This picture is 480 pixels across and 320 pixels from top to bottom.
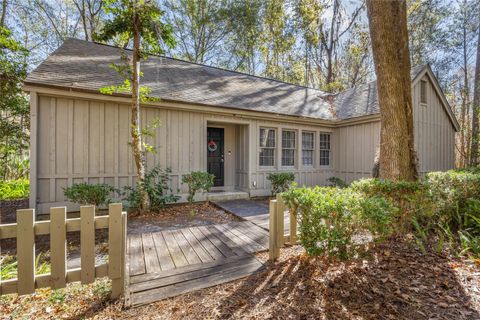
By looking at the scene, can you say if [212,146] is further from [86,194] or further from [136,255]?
[136,255]

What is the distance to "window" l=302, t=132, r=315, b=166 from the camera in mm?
9602

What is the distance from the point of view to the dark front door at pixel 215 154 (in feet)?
28.1

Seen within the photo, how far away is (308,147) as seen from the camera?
9.70 m

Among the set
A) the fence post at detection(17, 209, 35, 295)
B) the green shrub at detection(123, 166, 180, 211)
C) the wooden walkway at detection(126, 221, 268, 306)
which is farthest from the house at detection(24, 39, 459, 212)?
the fence post at detection(17, 209, 35, 295)

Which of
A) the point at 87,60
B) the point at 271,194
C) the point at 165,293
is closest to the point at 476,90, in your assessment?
the point at 271,194

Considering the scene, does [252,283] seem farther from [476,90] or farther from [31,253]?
[476,90]

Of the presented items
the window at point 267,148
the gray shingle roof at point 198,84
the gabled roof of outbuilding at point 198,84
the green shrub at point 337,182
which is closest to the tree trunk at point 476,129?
the gabled roof of outbuilding at point 198,84

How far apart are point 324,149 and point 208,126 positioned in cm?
522

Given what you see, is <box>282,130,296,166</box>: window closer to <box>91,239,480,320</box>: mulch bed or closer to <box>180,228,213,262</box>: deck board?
<box>180,228,213,262</box>: deck board

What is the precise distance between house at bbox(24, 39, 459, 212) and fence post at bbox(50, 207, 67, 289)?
13.8ft

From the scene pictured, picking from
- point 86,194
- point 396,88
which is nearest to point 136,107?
point 86,194

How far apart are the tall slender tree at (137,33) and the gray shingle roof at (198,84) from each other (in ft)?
3.93

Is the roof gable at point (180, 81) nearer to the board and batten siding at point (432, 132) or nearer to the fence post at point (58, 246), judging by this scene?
the board and batten siding at point (432, 132)

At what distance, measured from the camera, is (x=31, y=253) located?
7.11ft
